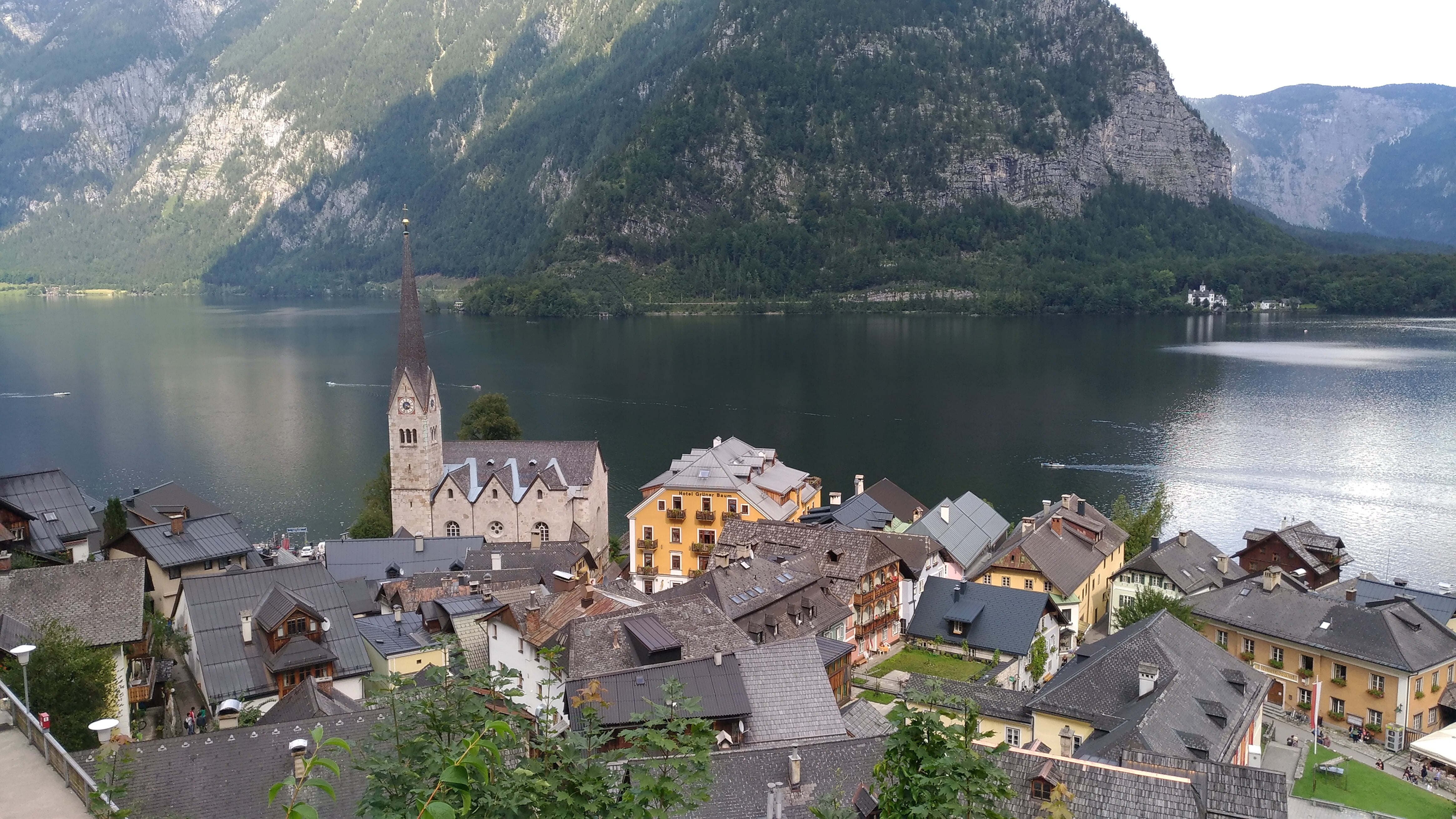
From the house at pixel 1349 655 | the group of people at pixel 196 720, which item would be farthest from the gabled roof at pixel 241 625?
the house at pixel 1349 655

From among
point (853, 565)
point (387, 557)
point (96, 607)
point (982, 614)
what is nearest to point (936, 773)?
point (96, 607)

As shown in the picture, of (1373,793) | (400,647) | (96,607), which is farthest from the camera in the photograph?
(400,647)

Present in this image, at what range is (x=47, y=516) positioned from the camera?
3659 cm

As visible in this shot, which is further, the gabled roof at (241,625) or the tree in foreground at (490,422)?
the tree in foreground at (490,422)

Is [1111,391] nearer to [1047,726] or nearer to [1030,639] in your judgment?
[1030,639]

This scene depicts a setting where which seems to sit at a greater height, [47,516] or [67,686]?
[47,516]

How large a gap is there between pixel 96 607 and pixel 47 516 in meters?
11.5

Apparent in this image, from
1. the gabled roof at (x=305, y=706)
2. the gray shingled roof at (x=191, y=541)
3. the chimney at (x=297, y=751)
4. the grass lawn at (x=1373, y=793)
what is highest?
the chimney at (x=297, y=751)

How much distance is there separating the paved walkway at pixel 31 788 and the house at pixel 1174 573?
141ft

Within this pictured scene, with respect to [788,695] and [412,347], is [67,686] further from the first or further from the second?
[412,347]

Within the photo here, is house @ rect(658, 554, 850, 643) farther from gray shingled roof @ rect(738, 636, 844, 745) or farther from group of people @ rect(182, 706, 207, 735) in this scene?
group of people @ rect(182, 706, 207, 735)

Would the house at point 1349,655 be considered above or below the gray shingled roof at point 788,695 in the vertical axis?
below

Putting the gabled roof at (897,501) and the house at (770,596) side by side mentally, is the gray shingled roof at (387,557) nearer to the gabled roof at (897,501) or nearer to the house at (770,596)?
the house at (770,596)

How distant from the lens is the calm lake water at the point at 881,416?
78.6m
